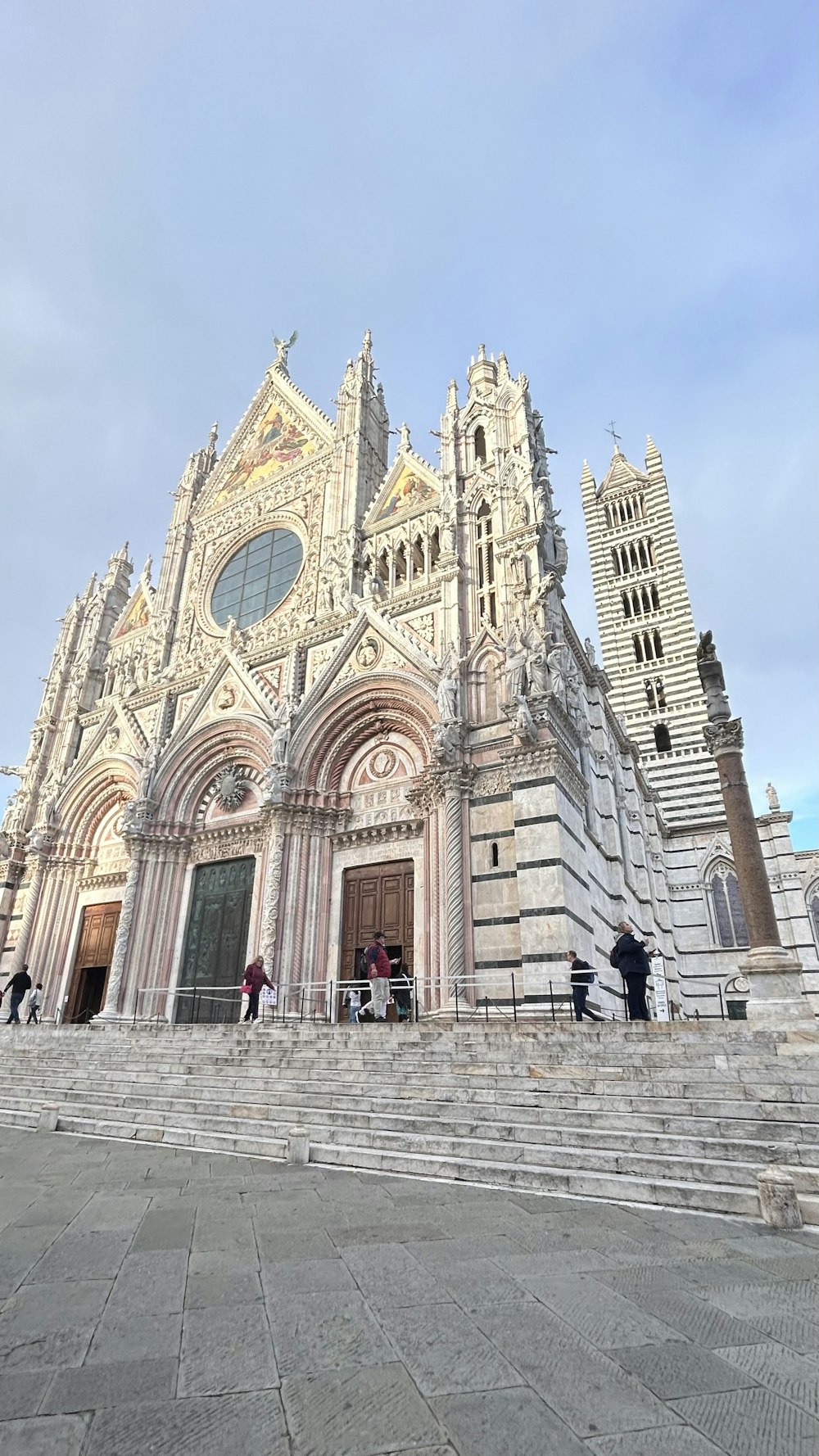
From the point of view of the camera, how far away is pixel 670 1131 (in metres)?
5.80

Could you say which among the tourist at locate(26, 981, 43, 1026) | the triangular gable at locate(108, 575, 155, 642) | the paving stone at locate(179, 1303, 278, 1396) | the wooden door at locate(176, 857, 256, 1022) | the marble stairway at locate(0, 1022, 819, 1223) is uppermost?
the triangular gable at locate(108, 575, 155, 642)

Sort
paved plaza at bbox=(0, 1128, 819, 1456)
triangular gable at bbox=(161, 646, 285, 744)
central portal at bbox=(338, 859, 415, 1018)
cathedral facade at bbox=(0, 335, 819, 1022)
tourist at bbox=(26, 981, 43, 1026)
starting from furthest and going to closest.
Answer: triangular gable at bbox=(161, 646, 285, 744) → tourist at bbox=(26, 981, 43, 1026) → central portal at bbox=(338, 859, 415, 1018) → cathedral facade at bbox=(0, 335, 819, 1022) → paved plaza at bbox=(0, 1128, 819, 1456)

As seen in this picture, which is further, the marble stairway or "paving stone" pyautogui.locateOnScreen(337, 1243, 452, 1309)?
the marble stairway

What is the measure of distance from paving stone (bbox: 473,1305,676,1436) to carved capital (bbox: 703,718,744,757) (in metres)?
9.00

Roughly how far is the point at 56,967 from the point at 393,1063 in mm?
16058

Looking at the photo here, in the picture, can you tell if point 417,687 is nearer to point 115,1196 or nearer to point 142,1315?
point 115,1196

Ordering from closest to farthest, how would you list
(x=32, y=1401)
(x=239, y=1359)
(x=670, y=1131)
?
(x=32, y=1401)
(x=239, y=1359)
(x=670, y=1131)

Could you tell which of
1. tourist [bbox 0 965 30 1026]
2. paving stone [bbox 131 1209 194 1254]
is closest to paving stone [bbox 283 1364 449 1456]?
paving stone [bbox 131 1209 194 1254]

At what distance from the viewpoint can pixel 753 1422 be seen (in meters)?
2.12

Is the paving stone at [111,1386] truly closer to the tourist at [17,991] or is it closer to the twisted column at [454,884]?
the twisted column at [454,884]

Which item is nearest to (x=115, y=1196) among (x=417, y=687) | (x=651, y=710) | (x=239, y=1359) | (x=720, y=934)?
(x=239, y=1359)

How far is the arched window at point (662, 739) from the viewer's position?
3331 cm

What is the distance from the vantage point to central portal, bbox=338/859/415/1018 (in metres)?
15.7

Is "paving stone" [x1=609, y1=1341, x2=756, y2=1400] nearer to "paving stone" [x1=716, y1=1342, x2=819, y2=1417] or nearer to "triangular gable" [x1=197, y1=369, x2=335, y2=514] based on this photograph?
"paving stone" [x1=716, y1=1342, x2=819, y2=1417]
